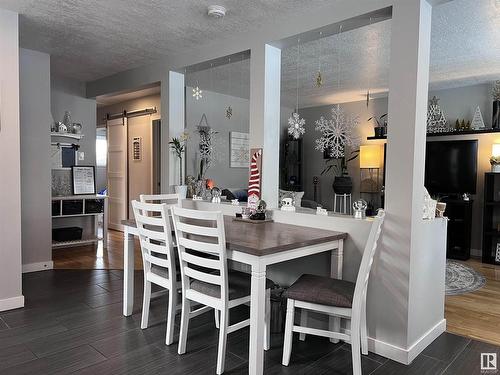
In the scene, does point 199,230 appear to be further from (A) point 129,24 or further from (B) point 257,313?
(A) point 129,24

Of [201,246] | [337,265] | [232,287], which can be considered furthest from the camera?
[337,265]

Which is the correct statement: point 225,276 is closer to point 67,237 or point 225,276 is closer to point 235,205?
point 235,205

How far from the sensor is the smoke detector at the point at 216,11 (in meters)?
2.88

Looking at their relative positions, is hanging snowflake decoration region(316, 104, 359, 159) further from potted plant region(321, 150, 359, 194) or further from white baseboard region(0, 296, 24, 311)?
potted plant region(321, 150, 359, 194)

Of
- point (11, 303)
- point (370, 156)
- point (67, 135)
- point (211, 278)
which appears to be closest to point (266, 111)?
point (211, 278)

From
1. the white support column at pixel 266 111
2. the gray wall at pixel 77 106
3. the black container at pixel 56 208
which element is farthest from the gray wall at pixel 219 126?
the white support column at pixel 266 111

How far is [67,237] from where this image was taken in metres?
5.12

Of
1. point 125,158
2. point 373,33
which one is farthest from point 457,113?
point 125,158

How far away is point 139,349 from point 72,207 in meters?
3.21

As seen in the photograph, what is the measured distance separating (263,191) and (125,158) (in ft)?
14.2

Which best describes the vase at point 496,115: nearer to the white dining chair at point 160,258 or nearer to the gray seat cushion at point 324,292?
the gray seat cushion at point 324,292

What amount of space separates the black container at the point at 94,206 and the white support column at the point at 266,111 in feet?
10.1

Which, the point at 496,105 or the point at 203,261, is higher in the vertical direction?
the point at 496,105

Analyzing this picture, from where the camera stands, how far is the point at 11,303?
3.16m
